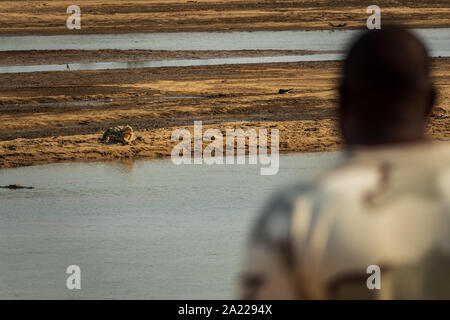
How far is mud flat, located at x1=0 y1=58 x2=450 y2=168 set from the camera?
1395 cm

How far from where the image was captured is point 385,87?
5.57 ft

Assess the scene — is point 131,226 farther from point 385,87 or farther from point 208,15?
point 208,15

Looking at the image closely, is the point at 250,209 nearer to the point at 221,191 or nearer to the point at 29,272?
the point at 221,191

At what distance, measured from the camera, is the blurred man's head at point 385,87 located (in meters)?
1.67

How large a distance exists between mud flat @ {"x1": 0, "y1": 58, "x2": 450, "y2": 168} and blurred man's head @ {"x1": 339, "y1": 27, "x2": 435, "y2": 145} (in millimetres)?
11759

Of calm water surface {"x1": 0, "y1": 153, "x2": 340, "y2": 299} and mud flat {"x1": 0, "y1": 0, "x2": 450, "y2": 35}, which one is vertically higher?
mud flat {"x1": 0, "y1": 0, "x2": 450, "y2": 35}

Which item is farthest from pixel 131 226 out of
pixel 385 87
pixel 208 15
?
pixel 208 15

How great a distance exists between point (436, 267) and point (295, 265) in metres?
0.26

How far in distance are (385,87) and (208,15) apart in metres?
34.3

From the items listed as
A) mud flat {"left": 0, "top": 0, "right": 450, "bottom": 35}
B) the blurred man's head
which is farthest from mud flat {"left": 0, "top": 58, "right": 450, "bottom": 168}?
the blurred man's head

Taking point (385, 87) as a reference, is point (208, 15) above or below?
above

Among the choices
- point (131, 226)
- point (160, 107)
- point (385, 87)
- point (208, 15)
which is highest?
point (208, 15)

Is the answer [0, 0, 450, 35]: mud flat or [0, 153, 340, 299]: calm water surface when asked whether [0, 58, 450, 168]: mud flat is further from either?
[0, 0, 450, 35]: mud flat

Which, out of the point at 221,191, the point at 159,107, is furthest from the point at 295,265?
the point at 159,107
